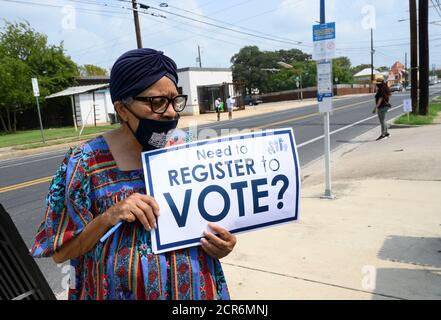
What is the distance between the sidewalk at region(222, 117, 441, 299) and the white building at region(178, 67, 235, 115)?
103 feet

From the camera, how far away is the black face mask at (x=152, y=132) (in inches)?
62.5

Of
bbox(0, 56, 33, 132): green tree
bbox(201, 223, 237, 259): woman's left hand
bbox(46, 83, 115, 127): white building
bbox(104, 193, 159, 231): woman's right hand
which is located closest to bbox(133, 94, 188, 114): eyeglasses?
bbox(104, 193, 159, 231): woman's right hand

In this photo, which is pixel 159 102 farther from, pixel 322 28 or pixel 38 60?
pixel 38 60

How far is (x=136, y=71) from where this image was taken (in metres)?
1.50

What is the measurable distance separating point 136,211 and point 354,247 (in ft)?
10.7

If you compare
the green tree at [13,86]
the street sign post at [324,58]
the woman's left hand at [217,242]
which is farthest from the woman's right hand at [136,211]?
the green tree at [13,86]

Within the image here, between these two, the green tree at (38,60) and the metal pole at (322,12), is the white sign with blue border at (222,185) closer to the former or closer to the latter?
the metal pole at (322,12)

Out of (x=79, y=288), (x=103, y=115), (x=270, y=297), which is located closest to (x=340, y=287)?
(x=270, y=297)

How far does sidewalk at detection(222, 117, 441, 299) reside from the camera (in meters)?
3.38

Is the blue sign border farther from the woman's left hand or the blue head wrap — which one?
the woman's left hand
